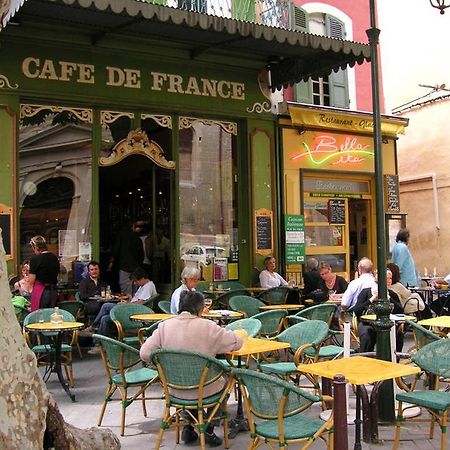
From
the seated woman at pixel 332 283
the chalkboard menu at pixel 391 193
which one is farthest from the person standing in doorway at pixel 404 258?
the chalkboard menu at pixel 391 193

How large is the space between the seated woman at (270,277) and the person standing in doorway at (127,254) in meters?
2.28

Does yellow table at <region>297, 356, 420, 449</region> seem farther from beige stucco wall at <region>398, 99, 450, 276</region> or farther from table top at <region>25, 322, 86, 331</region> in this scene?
beige stucco wall at <region>398, 99, 450, 276</region>

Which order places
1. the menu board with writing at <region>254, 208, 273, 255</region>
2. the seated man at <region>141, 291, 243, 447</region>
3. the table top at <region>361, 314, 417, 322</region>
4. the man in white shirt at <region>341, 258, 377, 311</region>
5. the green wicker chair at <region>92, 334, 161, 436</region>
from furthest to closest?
the menu board with writing at <region>254, 208, 273, 255</region> < the man in white shirt at <region>341, 258, 377, 311</region> < the table top at <region>361, 314, 417, 322</region> < the green wicker chair at <region>92, 334, 161, 436</region> < the seated man at <region>141, 291, 243, 447</region>

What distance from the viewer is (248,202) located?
11.3 m

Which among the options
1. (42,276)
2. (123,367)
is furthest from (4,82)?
(123,367)

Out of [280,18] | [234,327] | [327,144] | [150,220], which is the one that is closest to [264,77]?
[280,18]

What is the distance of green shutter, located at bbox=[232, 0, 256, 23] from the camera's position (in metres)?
10.9

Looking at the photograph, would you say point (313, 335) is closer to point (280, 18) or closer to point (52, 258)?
point (52, 258)

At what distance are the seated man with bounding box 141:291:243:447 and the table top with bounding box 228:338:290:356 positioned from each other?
19 cm

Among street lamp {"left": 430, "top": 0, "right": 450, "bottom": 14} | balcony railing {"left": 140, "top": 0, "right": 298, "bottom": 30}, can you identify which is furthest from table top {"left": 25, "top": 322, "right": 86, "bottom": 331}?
balcony railing {"left": 140, "top": 0, "right": 298, "bottom": 30}

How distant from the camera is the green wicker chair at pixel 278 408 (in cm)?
389

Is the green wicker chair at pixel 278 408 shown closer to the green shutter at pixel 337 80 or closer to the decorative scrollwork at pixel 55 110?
the decorative scrollwork at pixel 55 110

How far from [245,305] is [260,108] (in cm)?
441

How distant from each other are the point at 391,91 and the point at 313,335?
16.7m
